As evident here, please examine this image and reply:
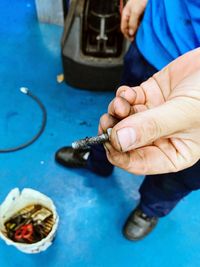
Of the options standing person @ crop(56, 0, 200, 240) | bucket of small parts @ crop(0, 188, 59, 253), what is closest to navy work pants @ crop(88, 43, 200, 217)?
standing person @ crop(56, 0, 200, 240)

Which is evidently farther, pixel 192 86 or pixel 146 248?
pixel 146 248

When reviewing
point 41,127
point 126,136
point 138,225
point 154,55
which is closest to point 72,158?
point 41,127

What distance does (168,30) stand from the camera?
29.7 inches

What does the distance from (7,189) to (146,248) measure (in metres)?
0.56

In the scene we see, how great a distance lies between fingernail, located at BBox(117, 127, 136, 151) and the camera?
1.62 feet

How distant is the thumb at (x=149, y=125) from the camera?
1.62ft

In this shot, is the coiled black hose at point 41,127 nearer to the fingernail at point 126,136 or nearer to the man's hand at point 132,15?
the man's hand at point 132,15

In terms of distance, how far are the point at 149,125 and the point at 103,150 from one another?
544mm

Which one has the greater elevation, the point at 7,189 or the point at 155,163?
the point at 155,163

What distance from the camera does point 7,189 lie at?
1178mm

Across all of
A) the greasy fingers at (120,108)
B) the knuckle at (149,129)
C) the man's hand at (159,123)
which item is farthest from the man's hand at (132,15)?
the knuckle at (149,129)

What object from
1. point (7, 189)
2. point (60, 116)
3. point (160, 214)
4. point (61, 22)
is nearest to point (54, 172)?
point (7, 189)

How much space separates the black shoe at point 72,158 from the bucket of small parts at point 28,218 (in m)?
0.24

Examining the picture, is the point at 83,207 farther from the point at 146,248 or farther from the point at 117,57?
the point at 117,57
